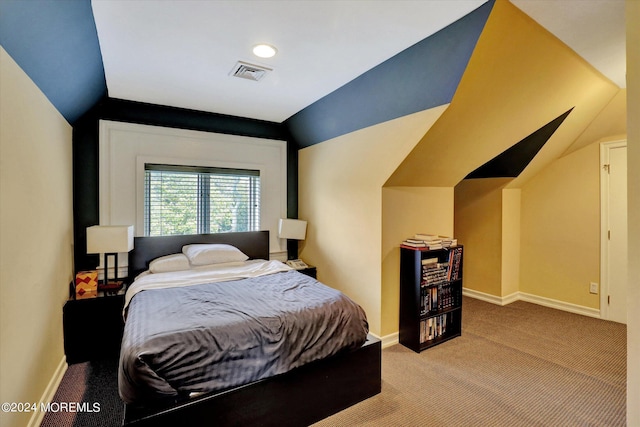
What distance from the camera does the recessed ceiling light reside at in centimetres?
221

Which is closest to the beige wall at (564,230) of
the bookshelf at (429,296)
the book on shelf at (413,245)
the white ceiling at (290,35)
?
the white ceiling at (290,35)

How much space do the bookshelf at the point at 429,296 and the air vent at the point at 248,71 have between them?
209cm

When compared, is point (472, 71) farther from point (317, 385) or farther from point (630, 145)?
point (317, 385)

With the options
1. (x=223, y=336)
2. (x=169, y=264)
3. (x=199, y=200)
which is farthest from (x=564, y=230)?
(x=169, y=264)

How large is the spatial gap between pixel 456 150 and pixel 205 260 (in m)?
2.77

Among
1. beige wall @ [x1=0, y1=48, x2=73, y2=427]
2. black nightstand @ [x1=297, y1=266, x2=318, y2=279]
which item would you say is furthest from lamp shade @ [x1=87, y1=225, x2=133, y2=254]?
black nightstand @ [x1=297, y1=266, x2=318, y2=279]

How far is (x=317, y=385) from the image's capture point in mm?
1979

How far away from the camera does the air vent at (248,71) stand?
251 centimetres

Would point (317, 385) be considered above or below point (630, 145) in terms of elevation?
below

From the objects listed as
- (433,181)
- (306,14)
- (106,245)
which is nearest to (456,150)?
(433,181)

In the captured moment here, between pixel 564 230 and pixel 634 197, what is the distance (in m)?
3.19

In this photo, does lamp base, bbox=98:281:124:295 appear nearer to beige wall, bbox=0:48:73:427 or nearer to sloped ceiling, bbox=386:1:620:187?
beige wall, bbox=0:48:73:427

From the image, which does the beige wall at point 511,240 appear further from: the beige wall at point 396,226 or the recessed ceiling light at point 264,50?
the recessed ceiling light at point 264,50

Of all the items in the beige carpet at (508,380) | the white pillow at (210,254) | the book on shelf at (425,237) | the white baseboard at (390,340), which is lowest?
the beige carpet at (508,380)
